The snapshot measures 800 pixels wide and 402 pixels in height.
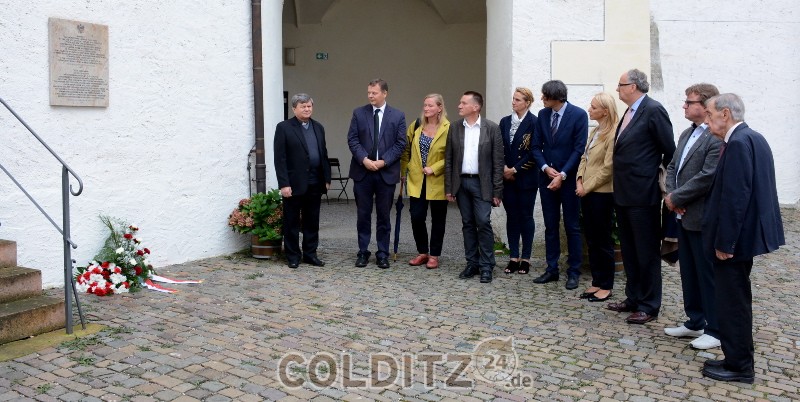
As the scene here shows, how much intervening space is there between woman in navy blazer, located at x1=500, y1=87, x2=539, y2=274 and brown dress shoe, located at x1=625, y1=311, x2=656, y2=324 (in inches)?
67.6

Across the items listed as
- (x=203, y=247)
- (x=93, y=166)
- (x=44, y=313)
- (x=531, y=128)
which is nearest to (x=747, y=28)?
(x=531, y=128)

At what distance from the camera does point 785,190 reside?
32.5 ft

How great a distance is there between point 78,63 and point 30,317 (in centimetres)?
239

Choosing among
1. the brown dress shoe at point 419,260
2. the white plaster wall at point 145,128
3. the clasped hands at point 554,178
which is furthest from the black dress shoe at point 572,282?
the white plaster wall at point 145,128

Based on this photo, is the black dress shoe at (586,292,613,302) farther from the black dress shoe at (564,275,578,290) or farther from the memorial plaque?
the memorial plaque

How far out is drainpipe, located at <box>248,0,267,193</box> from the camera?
820 cm

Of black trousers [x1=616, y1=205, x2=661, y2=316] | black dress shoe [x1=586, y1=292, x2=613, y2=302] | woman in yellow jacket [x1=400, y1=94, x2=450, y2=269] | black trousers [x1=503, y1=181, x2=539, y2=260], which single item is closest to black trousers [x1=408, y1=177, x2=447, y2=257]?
woman in yellow jacket [x1=400, y1=94, x2=450, y2=269]

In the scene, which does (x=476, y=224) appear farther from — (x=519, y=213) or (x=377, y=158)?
(x=377, y=158)

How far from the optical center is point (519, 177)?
721cm

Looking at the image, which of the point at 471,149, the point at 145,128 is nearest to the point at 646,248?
the point at 471,149

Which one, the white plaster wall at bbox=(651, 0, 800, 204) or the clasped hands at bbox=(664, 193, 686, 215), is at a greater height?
the white plaster wall at bbox=(651, 0, 800, 204)

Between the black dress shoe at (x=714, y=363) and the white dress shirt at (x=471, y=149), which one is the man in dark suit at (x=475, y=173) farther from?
the black dress shoe at (x=714, y=363)

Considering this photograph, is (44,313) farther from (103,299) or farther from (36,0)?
(36,0)

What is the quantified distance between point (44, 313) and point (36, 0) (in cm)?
258
